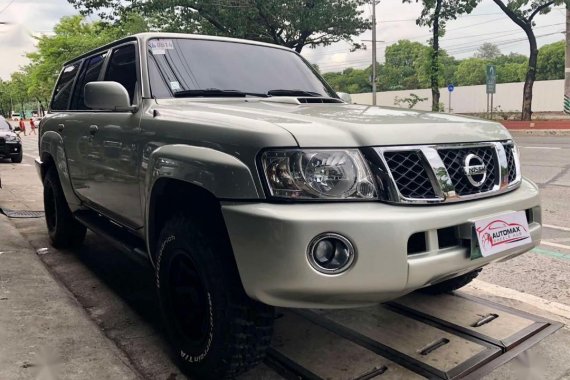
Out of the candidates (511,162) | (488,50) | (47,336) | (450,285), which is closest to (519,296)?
(450,285)

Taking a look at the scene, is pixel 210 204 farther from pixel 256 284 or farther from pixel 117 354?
pixel 117 354

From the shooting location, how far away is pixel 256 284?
6.73 ft

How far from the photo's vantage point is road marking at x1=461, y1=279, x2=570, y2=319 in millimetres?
3314

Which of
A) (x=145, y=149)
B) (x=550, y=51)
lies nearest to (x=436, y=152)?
(x=145, y=149)

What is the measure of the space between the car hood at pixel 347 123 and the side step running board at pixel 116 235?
900 millimetres

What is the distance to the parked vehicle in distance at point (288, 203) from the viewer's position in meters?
1.99

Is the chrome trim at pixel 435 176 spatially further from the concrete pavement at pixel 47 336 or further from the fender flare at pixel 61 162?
the fender flare at pixel 61 162

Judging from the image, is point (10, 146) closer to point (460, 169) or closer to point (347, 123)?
point (347, 123)

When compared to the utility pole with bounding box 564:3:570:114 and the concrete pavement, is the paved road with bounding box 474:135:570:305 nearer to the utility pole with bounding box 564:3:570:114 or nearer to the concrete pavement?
the concrete pavement

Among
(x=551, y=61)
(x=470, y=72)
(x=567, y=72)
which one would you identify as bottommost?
(x=567, y=72)

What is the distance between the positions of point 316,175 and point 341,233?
0.26 meters

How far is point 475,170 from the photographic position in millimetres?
2381

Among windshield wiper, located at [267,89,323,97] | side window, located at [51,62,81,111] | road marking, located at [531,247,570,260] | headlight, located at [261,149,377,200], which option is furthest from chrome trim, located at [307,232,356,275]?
side window, located at [51,62,81,111]

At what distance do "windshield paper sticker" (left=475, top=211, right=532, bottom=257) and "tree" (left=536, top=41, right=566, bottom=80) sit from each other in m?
68.8
